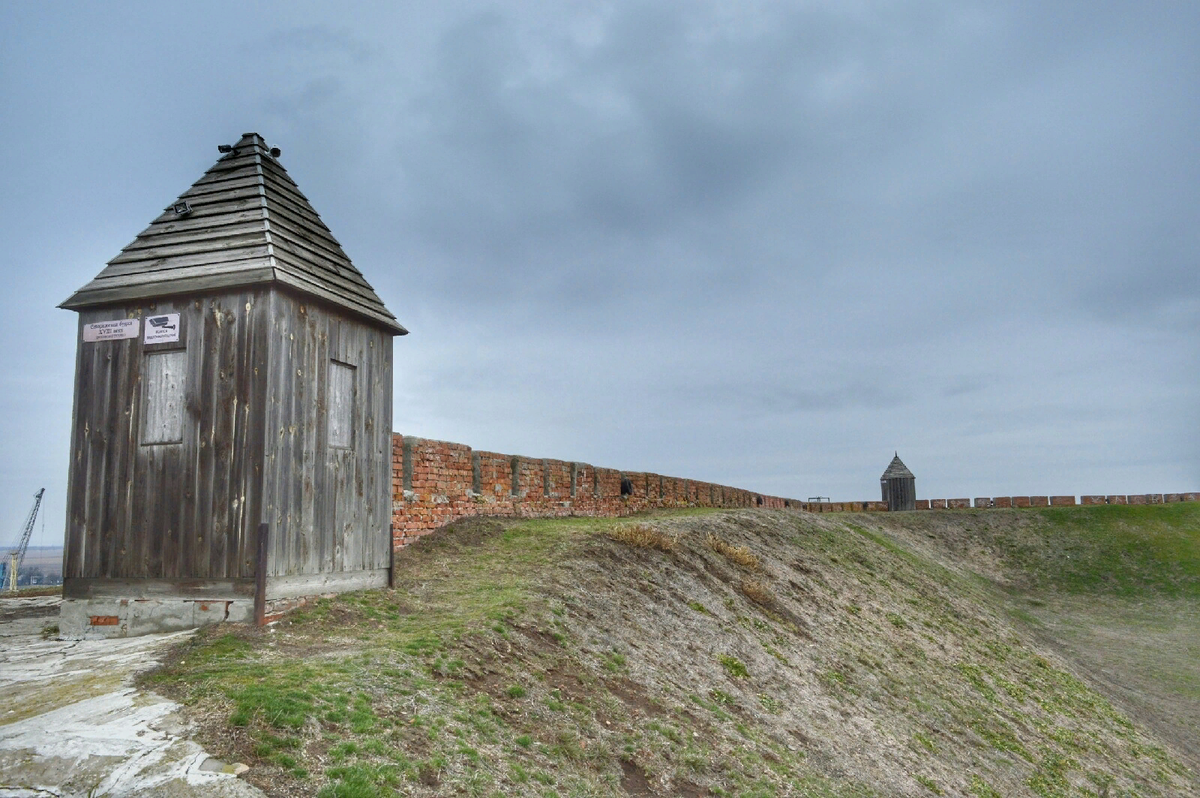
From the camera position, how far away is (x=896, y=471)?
148 feet

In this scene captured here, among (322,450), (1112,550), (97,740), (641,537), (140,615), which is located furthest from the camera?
(1112,550)

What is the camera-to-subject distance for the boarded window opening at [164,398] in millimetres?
8508

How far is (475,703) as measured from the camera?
6.38 metres

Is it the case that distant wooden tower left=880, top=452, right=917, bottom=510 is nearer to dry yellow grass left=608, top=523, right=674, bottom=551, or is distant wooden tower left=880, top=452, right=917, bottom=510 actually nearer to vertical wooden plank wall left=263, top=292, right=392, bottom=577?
dry yellow grass left=608, top=523, right=674, bottom=551

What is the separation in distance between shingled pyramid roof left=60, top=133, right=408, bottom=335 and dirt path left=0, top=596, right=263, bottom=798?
165 inches

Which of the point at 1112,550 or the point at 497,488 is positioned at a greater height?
the point at 497,488

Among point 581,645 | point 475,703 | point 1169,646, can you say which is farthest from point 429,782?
point 1169,646

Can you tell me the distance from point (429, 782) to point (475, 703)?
1.35 meters

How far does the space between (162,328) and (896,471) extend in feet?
142

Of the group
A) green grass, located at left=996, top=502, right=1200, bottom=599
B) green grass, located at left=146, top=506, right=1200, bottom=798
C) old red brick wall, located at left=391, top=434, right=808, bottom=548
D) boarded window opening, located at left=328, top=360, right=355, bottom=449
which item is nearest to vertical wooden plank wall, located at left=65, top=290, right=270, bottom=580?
boarded window opening, located at left=328, top=360, right=355, bottom=449

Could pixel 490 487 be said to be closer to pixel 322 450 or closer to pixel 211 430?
pixel 322 450

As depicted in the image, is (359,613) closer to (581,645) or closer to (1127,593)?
(581,645)

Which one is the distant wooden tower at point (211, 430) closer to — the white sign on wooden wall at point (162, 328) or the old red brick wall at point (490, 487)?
the white sign on wooden wall at point (162, 328)

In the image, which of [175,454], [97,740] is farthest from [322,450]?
[97,740]
